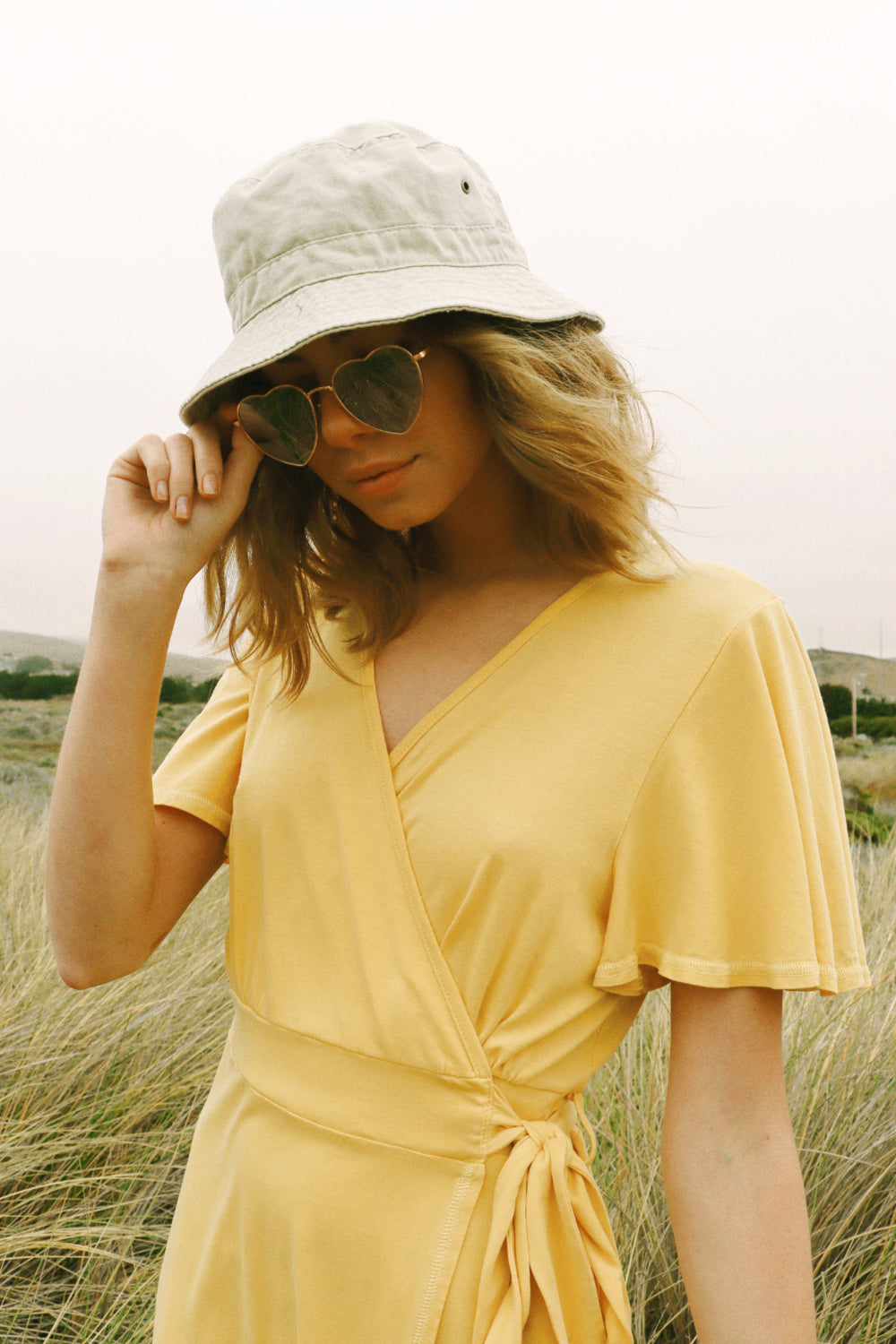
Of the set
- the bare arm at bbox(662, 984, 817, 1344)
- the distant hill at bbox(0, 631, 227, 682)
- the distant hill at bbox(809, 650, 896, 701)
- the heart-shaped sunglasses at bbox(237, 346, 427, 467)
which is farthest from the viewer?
the distant hill at bbox(0, 631, 227, 682)

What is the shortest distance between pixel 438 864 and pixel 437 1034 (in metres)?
0.19

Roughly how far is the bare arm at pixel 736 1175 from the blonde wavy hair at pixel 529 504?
0.53m

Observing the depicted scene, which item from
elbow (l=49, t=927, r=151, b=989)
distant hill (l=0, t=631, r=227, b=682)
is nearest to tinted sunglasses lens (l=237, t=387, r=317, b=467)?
elbow (l=49, t=927, r=151, b=989)

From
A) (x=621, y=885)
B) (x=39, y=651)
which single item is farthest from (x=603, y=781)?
(x=39, y=651)

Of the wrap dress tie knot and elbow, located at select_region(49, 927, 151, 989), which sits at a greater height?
elbow, located at select_region(49, 927, 151, 989)

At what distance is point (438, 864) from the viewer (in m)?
1.12

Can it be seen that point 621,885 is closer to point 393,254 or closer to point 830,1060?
point 393,254

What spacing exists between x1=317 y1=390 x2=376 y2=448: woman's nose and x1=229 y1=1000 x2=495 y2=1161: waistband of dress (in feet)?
2.45

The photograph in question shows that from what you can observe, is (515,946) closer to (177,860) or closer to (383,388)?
(177,860)

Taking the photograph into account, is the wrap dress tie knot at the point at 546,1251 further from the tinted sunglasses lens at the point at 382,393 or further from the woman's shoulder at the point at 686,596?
the tinted sunglasses lens at the point at 382,393

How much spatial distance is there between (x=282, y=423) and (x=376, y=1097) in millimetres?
846

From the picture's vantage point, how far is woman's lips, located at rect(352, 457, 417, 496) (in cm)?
127

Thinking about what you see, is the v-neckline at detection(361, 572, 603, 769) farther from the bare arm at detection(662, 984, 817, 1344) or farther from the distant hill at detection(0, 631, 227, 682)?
the distant hill at detection(0, 631, 227, 682)

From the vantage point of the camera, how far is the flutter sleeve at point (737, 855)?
3.41 feet
